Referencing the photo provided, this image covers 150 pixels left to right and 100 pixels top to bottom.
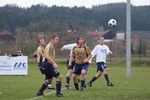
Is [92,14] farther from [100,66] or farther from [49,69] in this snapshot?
[49,69]

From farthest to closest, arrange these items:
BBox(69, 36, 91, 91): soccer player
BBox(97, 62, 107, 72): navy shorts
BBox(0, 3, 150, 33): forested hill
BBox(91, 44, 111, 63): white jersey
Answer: BBox(0, 3, 150, 33): forested hill < BBox(91, 44, 111, 63): white jersey < BBox(97, 62, 107, 72): navy shorts < BBox(69, 36, 91, 91): soccer player

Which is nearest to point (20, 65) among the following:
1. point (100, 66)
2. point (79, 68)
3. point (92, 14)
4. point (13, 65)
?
point (13, 65)

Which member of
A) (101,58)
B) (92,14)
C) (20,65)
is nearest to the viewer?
(101,58)

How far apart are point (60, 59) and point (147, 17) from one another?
8802 cm

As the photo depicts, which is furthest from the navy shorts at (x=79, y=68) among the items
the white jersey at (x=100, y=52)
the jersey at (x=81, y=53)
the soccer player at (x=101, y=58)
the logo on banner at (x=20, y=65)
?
the logo on banner at (x=20, y=65)

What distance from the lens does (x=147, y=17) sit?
139 meters

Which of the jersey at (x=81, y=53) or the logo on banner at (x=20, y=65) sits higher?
the jersey at (x=81, y=53)

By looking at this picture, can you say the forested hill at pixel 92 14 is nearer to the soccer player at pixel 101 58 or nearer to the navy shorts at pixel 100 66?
the soccer player at pixel 101 58

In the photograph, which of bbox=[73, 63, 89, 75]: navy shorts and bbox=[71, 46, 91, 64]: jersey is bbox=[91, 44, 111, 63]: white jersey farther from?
bbox=[71, 46, 91, 64]: jersey

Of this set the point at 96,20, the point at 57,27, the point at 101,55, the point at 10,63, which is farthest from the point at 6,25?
the point at 101,55

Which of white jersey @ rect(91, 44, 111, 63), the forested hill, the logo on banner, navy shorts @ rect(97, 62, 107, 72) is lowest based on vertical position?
the logo on banner

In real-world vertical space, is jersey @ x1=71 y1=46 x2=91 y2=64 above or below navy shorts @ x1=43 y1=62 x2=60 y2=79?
above

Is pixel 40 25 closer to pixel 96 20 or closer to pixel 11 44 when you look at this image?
pixel 11 44

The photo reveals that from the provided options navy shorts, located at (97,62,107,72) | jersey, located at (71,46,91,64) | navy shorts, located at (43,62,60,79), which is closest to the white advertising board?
navy shorts, located at (97,62,107,72)
